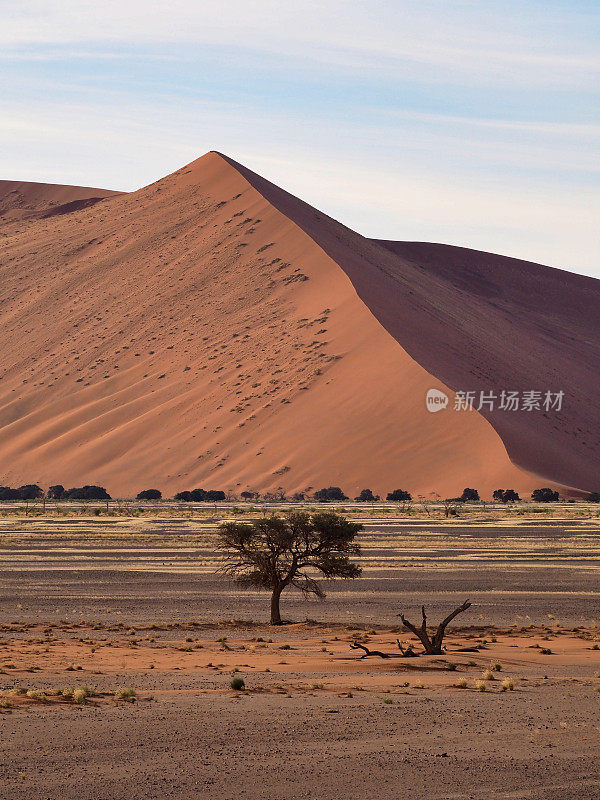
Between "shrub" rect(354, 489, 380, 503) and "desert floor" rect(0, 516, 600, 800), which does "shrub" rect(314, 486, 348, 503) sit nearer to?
"shrub" rect(354, 489, 380, 503)

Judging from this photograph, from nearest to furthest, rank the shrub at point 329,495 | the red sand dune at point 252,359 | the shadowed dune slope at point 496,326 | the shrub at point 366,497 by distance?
1. the shrub at point 329,495
2. the shrub at point 366,497
3. the red sand dune at point 252,359
4. the shadowed dune slope at point 496,326

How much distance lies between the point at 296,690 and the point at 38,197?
16382 centimetres

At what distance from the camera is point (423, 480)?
86625mm

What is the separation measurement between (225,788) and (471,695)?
16.6ft

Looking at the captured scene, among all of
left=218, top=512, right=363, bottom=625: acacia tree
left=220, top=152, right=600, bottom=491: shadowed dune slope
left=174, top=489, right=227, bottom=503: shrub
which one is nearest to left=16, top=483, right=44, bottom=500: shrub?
left=174, top=489, right=227, bottom=503: shrub

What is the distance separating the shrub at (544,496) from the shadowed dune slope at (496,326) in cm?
737

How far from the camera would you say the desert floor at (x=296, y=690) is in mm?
9180

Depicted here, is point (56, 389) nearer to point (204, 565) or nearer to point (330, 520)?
point (204, 565)

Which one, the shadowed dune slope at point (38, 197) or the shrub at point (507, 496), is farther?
the shadowed dune slope at point (38, 197)

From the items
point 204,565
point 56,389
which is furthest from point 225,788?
point 56,389

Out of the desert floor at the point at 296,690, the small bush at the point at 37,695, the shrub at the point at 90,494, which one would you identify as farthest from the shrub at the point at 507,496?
the small bush at the point at 37,695

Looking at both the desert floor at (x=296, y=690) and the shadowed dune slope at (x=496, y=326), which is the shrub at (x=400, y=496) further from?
the desert floor at (x=296, y=690)

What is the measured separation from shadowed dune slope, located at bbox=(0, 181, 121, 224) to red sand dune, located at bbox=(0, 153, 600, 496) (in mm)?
19871

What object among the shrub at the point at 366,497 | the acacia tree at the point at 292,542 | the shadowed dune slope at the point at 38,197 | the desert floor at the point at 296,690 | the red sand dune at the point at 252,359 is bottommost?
the desert floor at the point at 296,690
